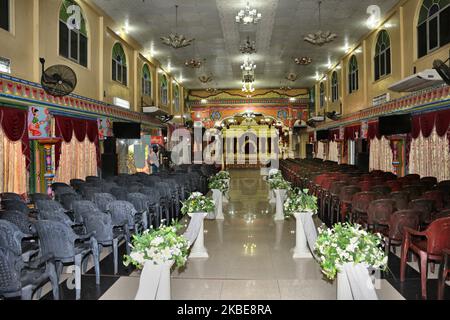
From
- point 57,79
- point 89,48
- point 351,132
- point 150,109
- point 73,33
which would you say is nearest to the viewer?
point 57,79

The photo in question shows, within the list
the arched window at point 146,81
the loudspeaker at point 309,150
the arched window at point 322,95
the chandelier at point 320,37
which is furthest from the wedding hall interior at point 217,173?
the loudspeaker at point 309,150

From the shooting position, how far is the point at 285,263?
582 cm

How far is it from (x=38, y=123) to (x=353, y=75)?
1453cm

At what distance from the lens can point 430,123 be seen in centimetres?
1066

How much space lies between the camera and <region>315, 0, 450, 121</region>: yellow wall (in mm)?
11359

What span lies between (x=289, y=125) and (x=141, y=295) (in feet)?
86.0

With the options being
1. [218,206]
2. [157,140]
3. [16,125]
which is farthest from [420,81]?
[157,140]

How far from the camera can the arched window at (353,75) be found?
698 inches

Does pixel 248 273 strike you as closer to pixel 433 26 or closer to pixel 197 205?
pixel 197 205

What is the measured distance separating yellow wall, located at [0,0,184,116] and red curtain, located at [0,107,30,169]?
888 millimetres

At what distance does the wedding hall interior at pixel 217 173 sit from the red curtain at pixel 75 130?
0.05m

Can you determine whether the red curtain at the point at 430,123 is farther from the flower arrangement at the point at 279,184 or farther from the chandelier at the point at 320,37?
the flower arrangement at the point at 279,184
